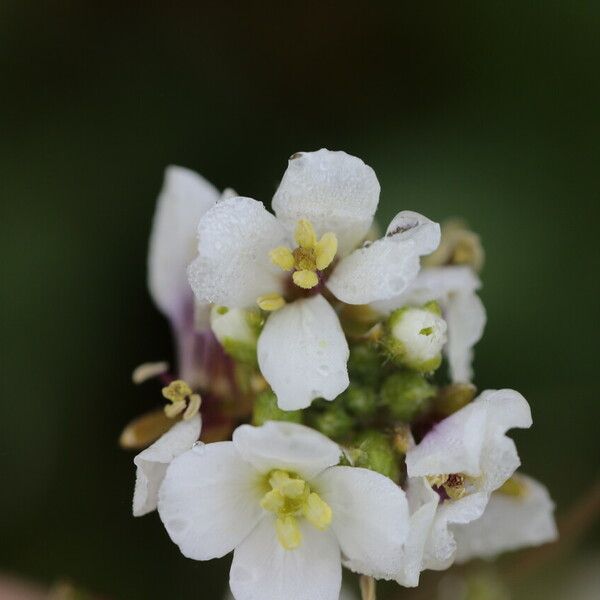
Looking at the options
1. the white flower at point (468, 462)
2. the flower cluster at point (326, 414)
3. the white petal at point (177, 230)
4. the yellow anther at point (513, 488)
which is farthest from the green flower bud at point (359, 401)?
the white petal at point (177, 230)

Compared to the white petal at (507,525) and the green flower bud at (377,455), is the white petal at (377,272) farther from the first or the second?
the white petal at (507,525)

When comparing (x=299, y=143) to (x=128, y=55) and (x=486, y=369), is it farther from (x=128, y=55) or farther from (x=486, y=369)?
(x=486, y=369)

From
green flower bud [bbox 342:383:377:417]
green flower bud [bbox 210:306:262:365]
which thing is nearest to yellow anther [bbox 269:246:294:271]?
green flower bud [bbox 210:306:262:365]

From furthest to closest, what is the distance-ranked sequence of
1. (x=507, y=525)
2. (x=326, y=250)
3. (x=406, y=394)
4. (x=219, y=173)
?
(x=219, y=173), (x=507, y=525), (x=406, y=394), (x=326, y=250)

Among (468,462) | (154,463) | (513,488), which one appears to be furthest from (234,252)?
(513,488)

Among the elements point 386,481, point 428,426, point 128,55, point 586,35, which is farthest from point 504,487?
point 128,55

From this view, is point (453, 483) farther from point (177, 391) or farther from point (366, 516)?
point (177, 391)
